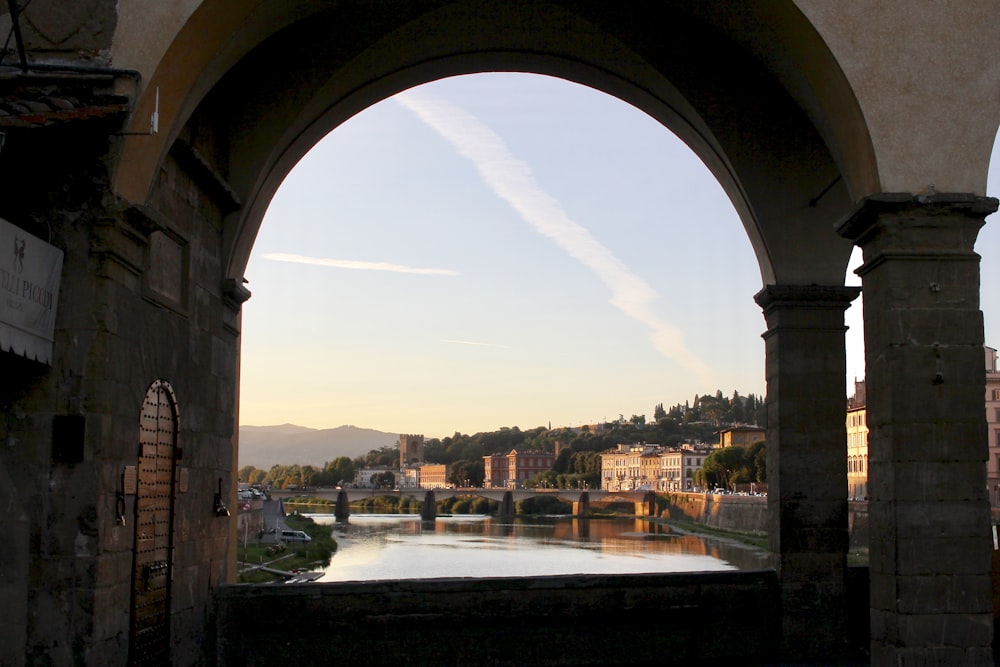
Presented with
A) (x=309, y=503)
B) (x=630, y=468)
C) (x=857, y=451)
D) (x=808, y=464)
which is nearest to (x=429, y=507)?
(x=309, y=503)

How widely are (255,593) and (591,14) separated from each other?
5.48m

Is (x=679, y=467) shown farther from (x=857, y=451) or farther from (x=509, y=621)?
(x=509, y=621)

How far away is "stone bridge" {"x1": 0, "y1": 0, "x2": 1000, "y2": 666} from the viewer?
6.05 m

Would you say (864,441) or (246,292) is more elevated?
(246,292)

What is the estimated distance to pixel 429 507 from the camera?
8838 cm

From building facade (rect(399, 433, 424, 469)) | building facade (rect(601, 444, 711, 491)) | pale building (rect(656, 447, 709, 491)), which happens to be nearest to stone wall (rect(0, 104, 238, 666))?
building facade (rect(601, 444, 711, 491))

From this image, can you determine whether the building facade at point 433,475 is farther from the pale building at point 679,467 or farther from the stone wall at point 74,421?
the stone wall at point 74,421

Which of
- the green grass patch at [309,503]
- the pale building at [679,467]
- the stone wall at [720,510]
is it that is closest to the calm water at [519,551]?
the stone wall at [720,510]

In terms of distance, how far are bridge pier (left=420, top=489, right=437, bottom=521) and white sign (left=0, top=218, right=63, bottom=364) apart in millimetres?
82472

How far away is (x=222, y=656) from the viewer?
27.7 ft

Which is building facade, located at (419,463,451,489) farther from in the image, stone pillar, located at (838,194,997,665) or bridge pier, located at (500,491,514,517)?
stone pillar, located at (838,194,997,665)

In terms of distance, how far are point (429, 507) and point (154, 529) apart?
8232cm

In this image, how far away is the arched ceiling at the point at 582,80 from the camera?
8.89 meters

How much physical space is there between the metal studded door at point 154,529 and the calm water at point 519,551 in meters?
17.4
